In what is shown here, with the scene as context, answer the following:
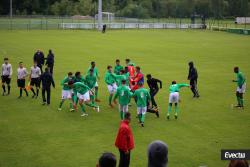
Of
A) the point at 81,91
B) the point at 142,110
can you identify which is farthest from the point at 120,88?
the point at 81,91

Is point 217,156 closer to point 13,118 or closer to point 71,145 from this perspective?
point 71,145

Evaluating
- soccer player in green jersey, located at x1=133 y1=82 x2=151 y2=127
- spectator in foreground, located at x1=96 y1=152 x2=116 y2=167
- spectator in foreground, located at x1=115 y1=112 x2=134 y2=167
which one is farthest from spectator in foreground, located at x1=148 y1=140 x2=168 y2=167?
soccer player in green jersey, located at x1=133 y1=82 x2=151 y2=127

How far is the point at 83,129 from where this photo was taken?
60.2ft

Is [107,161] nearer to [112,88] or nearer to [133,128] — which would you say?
[133,128]

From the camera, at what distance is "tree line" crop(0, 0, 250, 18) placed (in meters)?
115

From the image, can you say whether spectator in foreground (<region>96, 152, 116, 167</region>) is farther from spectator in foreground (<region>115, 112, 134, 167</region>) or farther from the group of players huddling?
the group of players huddling

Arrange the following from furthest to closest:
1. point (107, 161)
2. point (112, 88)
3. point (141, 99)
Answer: point (112, 88) → point (141, 99) → point (107, 161)

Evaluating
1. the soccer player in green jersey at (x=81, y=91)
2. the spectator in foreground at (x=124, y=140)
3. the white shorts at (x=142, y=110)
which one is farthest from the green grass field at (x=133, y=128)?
the spectator in foreground at (x=124, y=140)

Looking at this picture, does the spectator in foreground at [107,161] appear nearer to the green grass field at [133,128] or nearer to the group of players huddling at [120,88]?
the green grass field at [133,128]

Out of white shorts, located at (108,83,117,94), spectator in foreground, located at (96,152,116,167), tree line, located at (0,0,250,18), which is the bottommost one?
white shorts, located at (108,83,117,94)

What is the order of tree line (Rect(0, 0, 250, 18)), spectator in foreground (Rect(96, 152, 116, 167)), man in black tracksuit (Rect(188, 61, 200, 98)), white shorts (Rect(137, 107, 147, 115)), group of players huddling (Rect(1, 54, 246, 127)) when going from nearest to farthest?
spectator in foreground (Rect(96, 152, 116, 167)) < white shorts (Rect(137, 107, 147, 115)) < group of players huddling (Rect(1, 54, 246, 127)) < man in black tracksuit (Rect(188, 61, 200, 98)) < tree line (Rect(0, 0, 250, 18))

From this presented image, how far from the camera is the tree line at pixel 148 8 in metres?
115

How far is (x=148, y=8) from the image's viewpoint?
11962 centimetres

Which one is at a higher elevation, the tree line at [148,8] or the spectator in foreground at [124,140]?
the tree line at [148,8]
